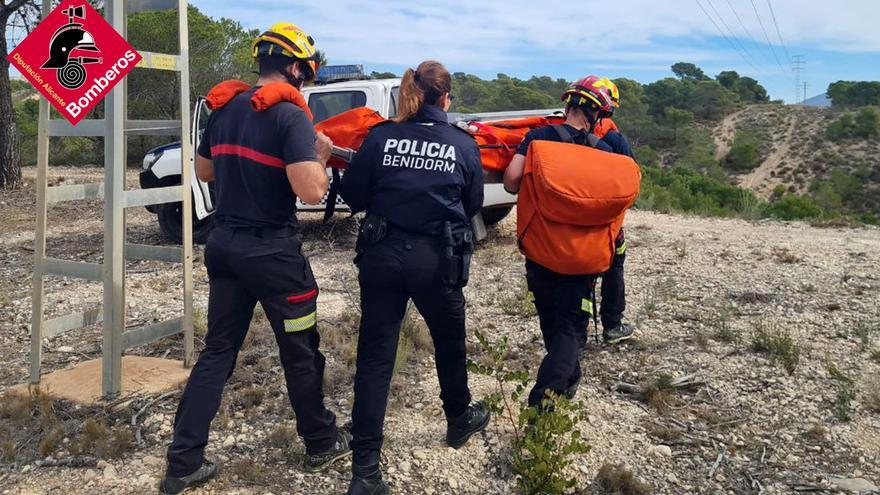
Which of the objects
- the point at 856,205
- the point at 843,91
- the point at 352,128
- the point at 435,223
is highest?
the point at 843,91

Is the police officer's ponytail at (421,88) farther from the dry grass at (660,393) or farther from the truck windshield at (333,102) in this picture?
the truck windshield at (333,102)

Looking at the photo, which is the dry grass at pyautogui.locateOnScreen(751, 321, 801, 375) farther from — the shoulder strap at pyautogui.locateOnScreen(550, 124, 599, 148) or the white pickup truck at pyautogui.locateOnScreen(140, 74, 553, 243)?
the white pickup truck at pyautogui.locateOnScreen(140, 74, 553, 243)

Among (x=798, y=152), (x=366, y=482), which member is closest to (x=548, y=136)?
(x=366, y=482)

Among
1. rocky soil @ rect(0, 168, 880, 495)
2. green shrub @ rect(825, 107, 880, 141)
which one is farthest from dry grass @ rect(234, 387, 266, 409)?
green shrub @ rect(825, 107, 880, 141)

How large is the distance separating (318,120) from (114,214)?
443 centimetres

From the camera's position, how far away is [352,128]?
12.3ft

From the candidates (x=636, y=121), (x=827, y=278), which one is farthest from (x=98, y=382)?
(x=636, y=121)

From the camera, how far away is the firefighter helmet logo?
12.0ft

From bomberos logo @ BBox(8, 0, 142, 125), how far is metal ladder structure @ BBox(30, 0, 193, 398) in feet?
0.33

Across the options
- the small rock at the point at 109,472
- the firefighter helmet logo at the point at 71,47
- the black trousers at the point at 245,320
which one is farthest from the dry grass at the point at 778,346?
the firefighter helmet logo at the point at 71,47

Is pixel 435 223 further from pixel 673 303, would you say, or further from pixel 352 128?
pixel 673 303

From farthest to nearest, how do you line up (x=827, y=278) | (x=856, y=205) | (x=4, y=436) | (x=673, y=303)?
1. (x=856, y=205)
2. (x=827, y=278)
3. (x=673, y=303)
4. (x=4, y=436)

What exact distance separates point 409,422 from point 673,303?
315 cm

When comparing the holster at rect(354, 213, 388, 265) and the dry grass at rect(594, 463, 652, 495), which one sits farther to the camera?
the dry grass at rect(594, 463, 652, 495)
